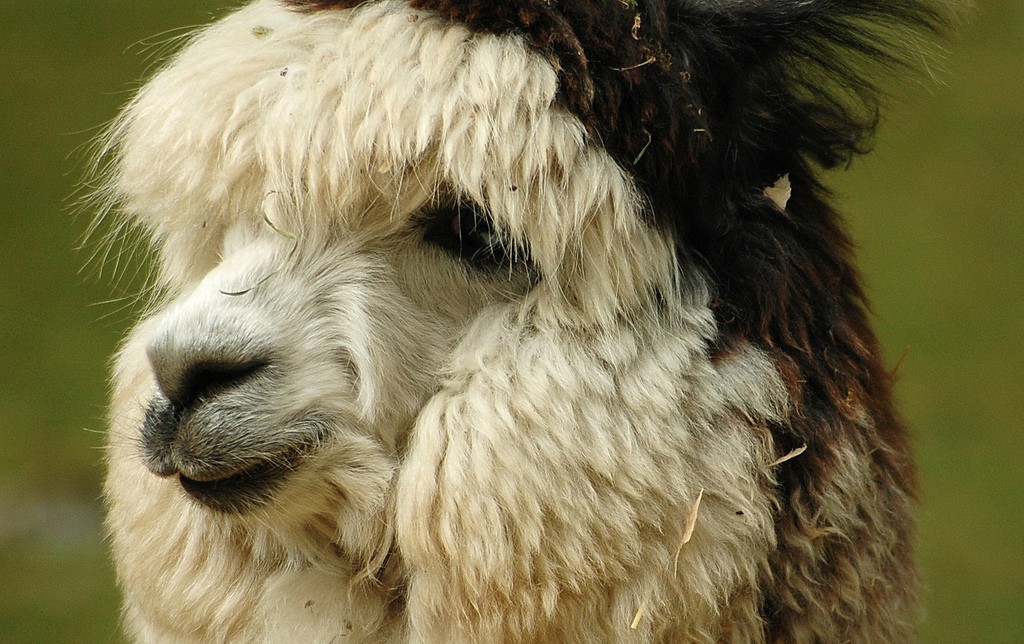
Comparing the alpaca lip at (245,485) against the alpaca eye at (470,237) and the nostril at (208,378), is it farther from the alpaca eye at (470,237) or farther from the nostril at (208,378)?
the alpaca eye at (470,237)

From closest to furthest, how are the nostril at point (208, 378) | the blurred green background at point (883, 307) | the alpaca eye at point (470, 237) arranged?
the nostril at point (208, 378), the alpaca eye at point (470, 237), the blurred green background at point (883, 307)

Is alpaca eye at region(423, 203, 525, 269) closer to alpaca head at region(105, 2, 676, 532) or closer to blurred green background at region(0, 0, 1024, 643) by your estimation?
alpaca head at region(105, 2, 676, 532)

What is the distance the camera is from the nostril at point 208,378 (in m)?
1.54

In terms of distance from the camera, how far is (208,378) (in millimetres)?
1570

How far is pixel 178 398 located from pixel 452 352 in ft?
1.22

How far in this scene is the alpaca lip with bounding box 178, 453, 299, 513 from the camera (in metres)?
1.60

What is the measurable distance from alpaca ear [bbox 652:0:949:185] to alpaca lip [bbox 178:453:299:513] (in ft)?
2.40

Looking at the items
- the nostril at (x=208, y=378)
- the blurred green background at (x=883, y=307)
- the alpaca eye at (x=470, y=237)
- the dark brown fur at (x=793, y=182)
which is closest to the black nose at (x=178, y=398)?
the nostril at (x=208, y=378)

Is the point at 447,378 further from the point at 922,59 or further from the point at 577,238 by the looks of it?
the point at 922,59

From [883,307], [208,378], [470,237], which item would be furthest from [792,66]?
[883,307]

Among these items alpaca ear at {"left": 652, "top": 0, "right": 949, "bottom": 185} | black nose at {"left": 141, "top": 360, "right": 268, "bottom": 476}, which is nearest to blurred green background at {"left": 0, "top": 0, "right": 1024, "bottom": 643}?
alpaca ear at {"left": 652, "top": 0, "right": 949, "bottom": 185}

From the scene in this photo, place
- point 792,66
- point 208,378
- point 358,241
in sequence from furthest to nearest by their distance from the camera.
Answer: point 792,66 → point 358,241 → point 208,378

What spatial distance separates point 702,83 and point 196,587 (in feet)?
3.39

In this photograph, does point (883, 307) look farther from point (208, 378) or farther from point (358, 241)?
point (208, 378)
